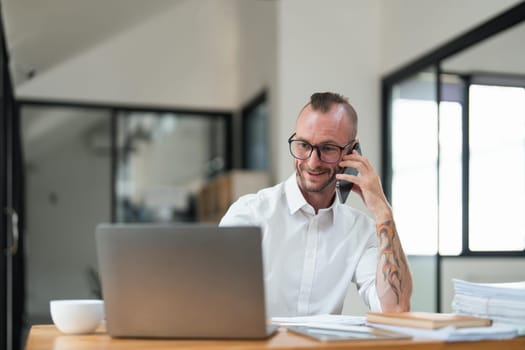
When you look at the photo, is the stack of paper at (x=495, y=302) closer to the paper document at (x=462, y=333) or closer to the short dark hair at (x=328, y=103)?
the paper document at (x=462, y=333)

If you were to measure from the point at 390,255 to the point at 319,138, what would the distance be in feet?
1.23

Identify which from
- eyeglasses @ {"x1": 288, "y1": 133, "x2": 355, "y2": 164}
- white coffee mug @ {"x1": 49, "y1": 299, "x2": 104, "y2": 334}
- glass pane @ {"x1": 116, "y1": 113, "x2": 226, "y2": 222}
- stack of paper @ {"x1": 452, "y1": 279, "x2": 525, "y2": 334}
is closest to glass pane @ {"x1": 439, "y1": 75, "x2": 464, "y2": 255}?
eyeglasses @ {"x1": 288, "y1": 133, "x2": 355, "y2": 164}

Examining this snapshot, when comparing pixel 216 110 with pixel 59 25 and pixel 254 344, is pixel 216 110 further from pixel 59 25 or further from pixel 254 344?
pixel 254 344

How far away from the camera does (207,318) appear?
1313 millimetres

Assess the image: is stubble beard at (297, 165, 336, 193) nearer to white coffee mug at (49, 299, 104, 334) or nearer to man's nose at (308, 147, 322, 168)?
man's nose at (308, 147, 322, 168)

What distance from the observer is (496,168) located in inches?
146

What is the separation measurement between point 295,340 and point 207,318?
0.17 m

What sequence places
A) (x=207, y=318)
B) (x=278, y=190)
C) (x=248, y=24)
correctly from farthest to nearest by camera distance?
(x=248, y=24) < (x=278, y=190) < (x=207, y=318)

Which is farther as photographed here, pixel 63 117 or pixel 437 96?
pixel 63 117

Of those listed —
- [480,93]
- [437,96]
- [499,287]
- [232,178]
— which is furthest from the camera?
[232,178]

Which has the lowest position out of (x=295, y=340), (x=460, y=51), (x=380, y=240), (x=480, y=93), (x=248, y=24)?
(x=295, y=340)

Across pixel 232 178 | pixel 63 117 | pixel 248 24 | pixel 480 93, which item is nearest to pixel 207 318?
pixel 480 93

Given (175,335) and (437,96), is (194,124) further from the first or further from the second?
(175,335)

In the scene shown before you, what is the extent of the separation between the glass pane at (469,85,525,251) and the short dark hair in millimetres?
1750
